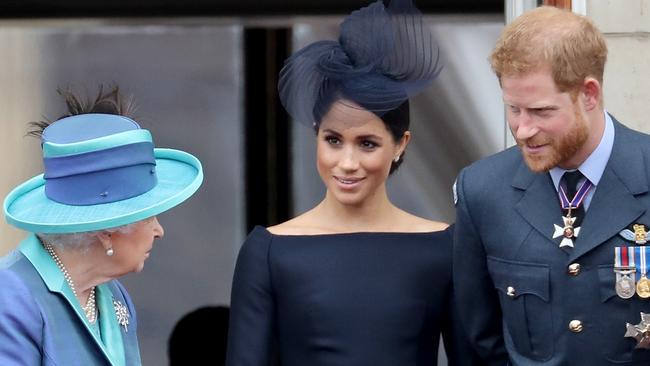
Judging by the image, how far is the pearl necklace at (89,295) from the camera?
3.27 meters

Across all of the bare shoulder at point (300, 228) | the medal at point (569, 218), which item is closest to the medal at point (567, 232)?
the medal at point (569, 218)

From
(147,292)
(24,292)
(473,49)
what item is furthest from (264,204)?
(24,292)

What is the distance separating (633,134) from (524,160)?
257 millimetres

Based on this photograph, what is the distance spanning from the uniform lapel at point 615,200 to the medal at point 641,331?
194mm

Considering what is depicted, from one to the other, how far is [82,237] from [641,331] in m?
1.25

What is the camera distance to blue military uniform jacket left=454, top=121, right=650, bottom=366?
340cm

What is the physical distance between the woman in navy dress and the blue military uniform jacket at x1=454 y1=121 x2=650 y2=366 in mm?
366

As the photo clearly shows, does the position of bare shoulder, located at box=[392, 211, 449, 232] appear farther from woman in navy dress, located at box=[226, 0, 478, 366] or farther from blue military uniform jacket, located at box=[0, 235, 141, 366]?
blue military uniform jacket, located at box=[0, 235, 141, 366]

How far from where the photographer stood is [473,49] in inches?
206

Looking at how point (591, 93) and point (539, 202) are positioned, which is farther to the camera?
point (539, 202)

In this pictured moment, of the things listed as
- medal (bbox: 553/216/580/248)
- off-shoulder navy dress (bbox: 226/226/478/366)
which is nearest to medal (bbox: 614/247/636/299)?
medal (bbox: 553/216/580/248)

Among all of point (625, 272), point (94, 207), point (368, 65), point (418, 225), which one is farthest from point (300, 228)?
point (625, 272)

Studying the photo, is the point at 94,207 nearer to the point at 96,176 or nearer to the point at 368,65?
the point at 96,176

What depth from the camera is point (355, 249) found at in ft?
13.3
